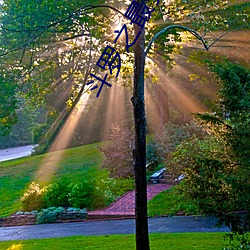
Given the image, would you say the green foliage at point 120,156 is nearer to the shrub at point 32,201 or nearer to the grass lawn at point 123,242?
the shrub at point 32,201

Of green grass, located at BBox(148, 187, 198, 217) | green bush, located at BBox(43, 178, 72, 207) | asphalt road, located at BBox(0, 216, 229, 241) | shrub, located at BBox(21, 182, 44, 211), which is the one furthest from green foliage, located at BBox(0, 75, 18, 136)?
green grass, located at BBox(148, 187, 198, 217)

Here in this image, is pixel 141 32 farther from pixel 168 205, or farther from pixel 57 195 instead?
pixel 57 195

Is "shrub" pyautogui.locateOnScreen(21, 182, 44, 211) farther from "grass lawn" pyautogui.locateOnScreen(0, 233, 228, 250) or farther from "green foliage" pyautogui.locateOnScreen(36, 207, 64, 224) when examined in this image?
"grass lawn" pyautogui.locateOnScreen(0, 233, 228, 250)

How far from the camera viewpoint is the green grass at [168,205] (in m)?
9.34

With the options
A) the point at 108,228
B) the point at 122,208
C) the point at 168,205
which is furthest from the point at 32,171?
the point at 108,228

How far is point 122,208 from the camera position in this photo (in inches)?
411

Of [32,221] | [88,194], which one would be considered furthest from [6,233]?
[88,194]

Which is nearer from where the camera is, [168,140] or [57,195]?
[57,195]

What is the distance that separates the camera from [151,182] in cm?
1324

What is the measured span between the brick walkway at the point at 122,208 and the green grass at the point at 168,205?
455mm

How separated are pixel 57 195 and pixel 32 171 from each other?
9.24 m

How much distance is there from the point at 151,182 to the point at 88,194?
2.84 metres

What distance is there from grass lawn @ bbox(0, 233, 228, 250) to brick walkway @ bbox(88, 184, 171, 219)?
77.6 inches

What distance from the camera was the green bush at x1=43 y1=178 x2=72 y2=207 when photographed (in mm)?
11414
